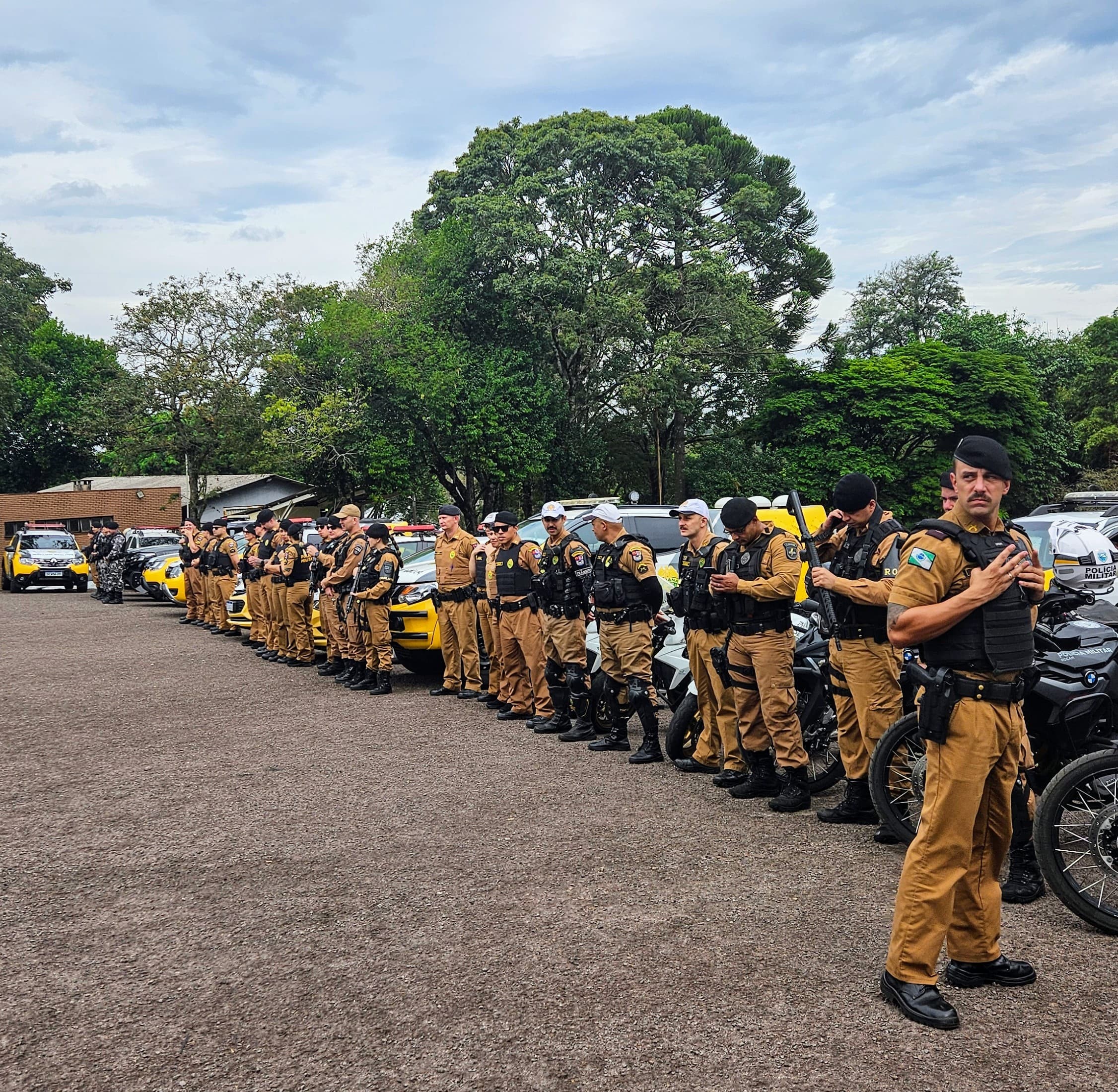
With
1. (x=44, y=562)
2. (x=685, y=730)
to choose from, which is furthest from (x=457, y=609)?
(x=44, y=562)

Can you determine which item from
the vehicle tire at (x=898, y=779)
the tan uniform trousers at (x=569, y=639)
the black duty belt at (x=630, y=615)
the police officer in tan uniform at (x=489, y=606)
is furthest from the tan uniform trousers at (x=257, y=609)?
the vehicle tire at (x=898, y=779)

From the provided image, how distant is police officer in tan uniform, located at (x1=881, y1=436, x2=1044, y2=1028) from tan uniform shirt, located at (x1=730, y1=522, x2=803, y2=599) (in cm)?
261

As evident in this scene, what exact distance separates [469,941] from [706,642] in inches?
127

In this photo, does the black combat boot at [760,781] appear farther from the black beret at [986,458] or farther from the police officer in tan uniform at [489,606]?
the police officer in tan uniform at [489,606]

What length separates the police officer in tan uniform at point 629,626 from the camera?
7.97m

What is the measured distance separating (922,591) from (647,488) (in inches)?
1634

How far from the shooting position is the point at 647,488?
45188mm

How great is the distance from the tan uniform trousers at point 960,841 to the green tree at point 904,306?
176 feet

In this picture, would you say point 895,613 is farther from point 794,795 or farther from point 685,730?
point 685,730

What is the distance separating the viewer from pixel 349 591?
39.9 feet

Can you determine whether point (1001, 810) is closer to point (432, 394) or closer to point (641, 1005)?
point (641, 1005)

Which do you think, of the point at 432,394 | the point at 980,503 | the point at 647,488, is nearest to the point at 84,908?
the point at 980,503

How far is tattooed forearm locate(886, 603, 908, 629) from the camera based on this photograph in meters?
3.88

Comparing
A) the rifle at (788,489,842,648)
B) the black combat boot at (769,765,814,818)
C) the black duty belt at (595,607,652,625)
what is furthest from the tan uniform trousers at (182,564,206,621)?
the black combat boot at (769,765,814,818)
